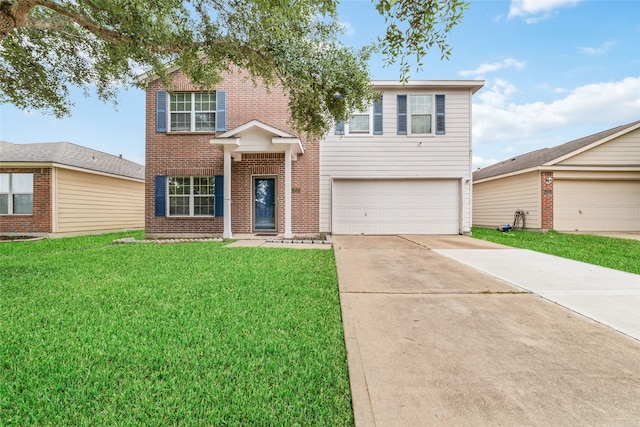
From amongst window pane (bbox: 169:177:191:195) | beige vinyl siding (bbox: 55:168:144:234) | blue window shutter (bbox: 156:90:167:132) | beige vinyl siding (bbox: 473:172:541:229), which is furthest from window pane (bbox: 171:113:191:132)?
beige vinyl siding (bbox: 473:172:541:229)

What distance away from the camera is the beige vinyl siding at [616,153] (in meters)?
11.7

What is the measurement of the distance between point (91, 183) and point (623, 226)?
22392mm

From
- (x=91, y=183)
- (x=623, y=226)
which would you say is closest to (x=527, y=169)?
(x=623, y=226)

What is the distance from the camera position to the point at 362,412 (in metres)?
1.56

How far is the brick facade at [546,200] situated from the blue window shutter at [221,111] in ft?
41.3

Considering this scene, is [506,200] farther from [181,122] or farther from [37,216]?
[37,216]

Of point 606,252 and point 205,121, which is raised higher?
point 205,121

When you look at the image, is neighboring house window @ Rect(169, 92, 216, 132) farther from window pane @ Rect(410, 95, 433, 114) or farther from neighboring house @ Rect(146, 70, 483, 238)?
window pane @ Rect(410, 95, 433, 114)

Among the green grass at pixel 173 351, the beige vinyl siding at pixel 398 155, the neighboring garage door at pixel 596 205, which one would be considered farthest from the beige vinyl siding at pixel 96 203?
the neighboring garage door at pixel 596 205

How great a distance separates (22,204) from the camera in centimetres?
1091

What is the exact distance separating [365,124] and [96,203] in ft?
40.3

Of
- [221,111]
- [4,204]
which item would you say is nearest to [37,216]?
[4,204]

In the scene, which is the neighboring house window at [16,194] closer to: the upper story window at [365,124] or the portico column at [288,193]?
the portico column at [288,193]

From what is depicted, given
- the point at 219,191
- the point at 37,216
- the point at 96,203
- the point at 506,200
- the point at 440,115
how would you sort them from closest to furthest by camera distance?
the point at 219,191, the point at 440,115, the point at 37,216, the point at 96,203, the point at 506,200
